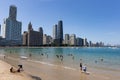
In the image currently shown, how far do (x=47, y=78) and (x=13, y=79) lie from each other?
5.57m

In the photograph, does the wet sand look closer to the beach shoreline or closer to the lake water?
the beach shoreline

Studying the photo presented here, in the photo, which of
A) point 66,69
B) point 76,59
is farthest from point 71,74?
point 76,59

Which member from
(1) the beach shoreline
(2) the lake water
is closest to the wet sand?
(1) the beach shoreline

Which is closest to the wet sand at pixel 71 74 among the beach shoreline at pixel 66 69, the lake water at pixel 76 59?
the beach shoreline at pixel 66 69

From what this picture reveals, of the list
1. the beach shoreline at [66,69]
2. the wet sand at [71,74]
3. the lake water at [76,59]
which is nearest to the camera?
the wet sand at [71,74]

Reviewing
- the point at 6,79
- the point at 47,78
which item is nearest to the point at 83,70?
the point at 47,78

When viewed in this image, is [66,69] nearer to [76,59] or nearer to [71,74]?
[71,74]

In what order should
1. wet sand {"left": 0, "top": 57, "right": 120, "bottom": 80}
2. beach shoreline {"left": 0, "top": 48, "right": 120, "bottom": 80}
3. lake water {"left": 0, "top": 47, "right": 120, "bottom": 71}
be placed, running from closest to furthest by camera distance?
wet sand {"left": 0, "top": 57, "right": 120, "bottom": 80}, beach shoreline {"left": 0, "top": 48, "right": 120, "bottom": 80}, lake water {"left": 0, "top": 47, "right": 120, "bottom": 71}

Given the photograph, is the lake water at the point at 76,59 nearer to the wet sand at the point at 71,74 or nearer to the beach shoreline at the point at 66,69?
the beach shoreline at the point at 66,69

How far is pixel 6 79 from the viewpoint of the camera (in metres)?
21.8

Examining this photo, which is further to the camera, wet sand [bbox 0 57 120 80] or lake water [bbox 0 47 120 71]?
lake water [bbox 0 47 120 71]

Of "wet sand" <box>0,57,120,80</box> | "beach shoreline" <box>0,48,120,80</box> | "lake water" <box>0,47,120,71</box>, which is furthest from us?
"lake water" <box>0,47,120,71</box>

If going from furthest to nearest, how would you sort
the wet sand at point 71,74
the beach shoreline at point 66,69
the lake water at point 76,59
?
the lake water at point 76,59 → the beach shoreline at point 66,69 → the wet sand at point 71,74

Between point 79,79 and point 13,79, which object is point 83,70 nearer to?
point 79,79
